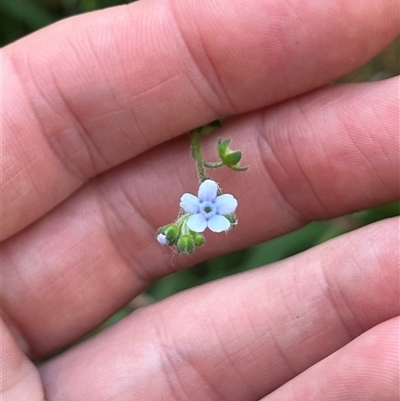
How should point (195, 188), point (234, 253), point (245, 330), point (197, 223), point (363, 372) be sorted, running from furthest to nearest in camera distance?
point (234, 253) → point (195, 188) → point (245, 330) → point (197, 223) → point (363, 372)

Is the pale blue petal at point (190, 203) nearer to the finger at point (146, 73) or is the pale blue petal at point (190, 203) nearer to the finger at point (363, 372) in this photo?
the finger at point (146, 73)

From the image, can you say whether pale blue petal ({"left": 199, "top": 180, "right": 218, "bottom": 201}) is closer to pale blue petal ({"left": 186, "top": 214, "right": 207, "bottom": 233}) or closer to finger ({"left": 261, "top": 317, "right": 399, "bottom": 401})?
pale blue petal ({"left": 186, "top": 214, "right": 207, "bottom": 233})

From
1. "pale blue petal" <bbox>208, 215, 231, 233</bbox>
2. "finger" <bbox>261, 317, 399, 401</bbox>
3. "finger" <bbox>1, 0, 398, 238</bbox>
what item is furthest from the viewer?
"finger" <bbox>1, 0, 398, 238</bbox>

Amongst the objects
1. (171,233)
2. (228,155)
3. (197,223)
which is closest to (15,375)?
(171,233)

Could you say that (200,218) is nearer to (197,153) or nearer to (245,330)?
(197,153)

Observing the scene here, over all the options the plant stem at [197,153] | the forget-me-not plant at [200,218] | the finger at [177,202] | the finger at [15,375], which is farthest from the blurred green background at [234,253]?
the forget-me-not plant at [200,218]

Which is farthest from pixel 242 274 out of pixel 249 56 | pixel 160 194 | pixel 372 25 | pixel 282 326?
pixel 372 25

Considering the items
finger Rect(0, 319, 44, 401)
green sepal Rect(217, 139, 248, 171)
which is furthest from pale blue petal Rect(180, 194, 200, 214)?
finger Rect(0, 319, 44, 401)
